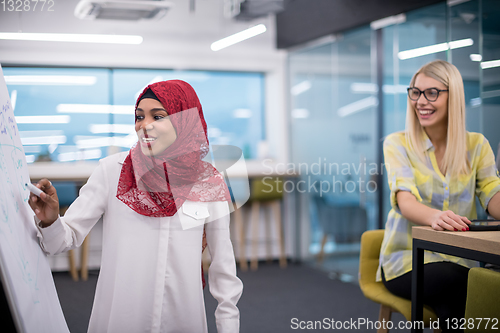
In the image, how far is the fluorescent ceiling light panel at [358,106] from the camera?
12.0ft


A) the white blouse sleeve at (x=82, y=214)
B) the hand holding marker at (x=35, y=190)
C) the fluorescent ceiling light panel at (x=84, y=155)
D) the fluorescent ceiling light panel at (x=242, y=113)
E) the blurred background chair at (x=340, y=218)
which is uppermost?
the fluorescent ceiling light panel at (x=242, y=113)

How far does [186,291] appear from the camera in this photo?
130cm

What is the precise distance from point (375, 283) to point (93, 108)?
3375mm

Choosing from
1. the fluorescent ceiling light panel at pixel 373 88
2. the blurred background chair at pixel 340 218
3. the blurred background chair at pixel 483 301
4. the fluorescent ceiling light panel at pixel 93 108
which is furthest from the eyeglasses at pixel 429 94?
the fluorescent ceiling light panel at pixel 93 108

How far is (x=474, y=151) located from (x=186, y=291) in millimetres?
1323

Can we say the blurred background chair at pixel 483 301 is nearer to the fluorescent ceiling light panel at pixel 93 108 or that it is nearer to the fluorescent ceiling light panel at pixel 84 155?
the fluorescent ceiling light panel at pixel 93 108

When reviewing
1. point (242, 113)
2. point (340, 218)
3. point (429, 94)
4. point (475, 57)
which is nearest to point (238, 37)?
point (242, 113)

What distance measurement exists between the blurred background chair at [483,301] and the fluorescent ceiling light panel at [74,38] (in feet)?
8.41

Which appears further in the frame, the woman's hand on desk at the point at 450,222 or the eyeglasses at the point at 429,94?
the eyeglasses at the point at 429,94

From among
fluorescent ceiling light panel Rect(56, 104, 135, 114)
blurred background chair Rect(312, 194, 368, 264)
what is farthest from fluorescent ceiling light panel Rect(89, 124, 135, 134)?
blurred background chair Rect(312, 194, 368, 264)

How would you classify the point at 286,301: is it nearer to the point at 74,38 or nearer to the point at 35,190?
the point at 35,190

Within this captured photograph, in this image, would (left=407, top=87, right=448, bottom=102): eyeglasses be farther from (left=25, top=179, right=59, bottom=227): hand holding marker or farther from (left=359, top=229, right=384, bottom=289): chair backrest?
(left=25, top=179, right=59, bottom=227): hand holding marker

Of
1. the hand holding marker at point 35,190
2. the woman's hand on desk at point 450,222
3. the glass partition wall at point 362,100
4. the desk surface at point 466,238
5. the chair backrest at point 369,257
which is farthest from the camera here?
the glass partition wall at point 362,100

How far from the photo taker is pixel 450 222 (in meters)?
1.42
